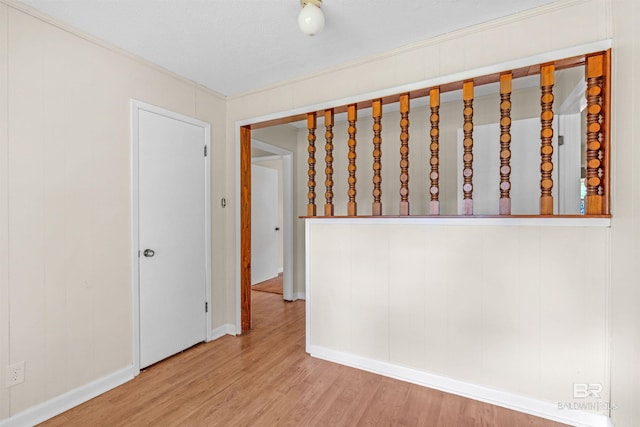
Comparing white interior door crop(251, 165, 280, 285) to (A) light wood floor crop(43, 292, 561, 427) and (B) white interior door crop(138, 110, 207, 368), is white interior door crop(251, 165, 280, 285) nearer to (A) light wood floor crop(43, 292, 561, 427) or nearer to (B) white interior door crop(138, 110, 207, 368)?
(B) white interior door crop(138, 110, 207, 368)

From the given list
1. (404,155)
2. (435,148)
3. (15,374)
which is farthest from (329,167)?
(15,374)

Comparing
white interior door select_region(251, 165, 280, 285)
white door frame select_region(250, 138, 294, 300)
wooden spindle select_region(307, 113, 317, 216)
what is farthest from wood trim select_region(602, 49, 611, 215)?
white interior door select_region(251, 165, 280, 285)

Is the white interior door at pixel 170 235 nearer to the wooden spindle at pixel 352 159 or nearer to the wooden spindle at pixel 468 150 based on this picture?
the wooden spindle at pixel 352 159

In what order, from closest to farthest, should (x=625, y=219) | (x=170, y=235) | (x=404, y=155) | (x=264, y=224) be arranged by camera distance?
(x=625, y=219)
(x=404, y=155)
(x=170, y=235)
(x=264, y=224)

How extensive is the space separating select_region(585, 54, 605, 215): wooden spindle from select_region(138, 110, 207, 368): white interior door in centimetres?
280

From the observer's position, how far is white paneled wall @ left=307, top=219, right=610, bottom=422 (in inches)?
65.8

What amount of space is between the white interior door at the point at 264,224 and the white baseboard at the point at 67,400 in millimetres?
2808

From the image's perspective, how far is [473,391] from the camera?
1.91 meters

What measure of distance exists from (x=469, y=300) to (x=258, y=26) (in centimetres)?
221

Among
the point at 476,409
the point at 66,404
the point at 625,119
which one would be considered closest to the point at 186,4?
the point at 625,119

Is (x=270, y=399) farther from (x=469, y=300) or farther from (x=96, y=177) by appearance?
(x=96, y=177)

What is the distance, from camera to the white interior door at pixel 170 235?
7.70ft

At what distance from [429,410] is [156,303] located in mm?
2106

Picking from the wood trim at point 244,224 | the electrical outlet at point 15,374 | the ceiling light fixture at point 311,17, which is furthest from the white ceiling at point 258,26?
the electrical outlet at point 15,374
